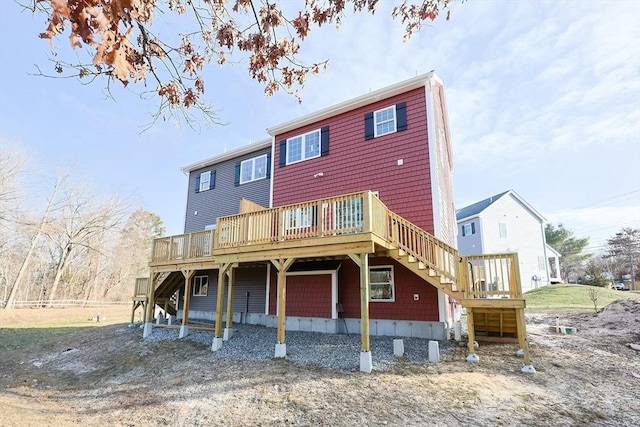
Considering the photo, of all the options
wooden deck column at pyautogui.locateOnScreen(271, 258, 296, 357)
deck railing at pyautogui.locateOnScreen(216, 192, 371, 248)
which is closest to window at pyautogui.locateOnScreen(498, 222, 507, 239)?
deck railing at pyautogui.locateOnScreen(216, 192, 371, 248)

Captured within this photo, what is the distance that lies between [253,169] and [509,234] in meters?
21.9

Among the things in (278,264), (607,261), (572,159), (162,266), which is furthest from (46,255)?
(607,261)

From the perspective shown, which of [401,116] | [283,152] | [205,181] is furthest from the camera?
[205,181]

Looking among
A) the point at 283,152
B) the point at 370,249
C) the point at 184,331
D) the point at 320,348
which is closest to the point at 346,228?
the point at 370,249

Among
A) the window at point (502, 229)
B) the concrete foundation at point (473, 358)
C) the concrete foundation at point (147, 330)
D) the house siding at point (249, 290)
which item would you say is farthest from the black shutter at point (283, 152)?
the window at point (502, 229)

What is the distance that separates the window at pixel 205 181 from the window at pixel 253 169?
2.11 m

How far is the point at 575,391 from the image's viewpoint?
20.8 feet

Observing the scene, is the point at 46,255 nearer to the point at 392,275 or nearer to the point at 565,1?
the point at 392,275

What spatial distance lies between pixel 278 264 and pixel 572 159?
86.0 feet

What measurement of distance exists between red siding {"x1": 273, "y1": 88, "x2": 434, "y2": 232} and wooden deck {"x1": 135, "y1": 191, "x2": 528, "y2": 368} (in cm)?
168

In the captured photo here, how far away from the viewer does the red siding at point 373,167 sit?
11.1m

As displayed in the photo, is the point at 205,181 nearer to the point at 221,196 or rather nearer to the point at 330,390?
the point at 221,196

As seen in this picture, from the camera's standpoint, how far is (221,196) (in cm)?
1672

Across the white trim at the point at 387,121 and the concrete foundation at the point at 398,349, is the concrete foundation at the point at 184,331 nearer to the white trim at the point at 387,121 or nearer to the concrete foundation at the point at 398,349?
the concrete foundation at the point at 398,349
